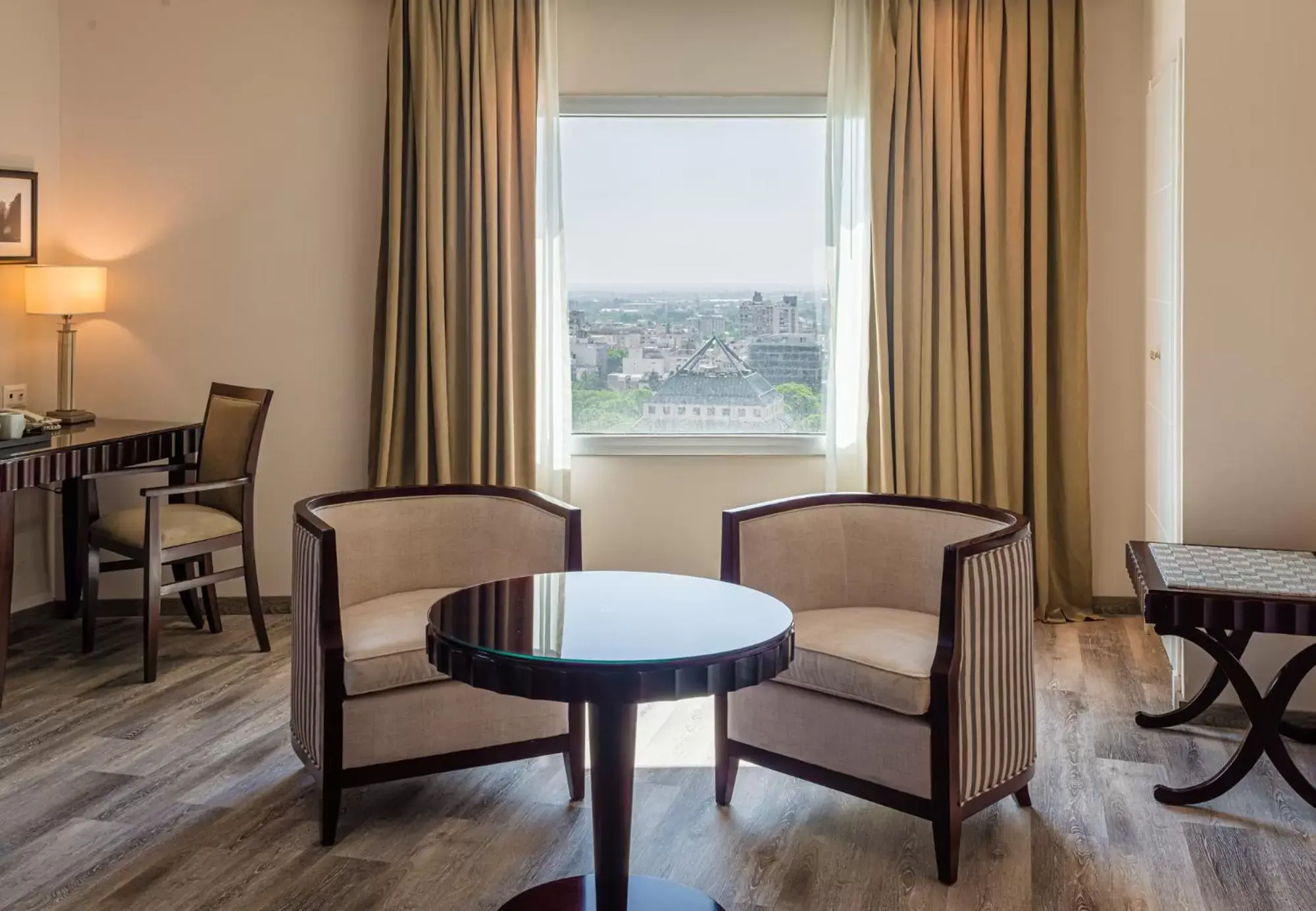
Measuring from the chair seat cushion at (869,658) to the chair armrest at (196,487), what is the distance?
7.60 ft

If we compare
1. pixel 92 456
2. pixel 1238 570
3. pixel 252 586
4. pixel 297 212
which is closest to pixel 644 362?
pixel 297 212

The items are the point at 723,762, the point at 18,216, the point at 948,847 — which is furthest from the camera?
the point at 18,216

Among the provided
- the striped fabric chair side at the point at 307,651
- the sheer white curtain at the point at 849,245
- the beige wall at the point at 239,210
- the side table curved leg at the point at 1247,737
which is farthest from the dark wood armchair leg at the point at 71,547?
the side table curved leg at the point at 1247,737

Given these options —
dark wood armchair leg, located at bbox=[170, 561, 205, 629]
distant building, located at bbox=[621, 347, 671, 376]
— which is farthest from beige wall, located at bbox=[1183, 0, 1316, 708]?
dark wood armchair leg, located at bbox=[170, 561, 205, 629]

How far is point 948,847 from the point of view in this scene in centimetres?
267

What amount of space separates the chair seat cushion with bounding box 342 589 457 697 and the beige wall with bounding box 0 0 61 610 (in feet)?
8.69

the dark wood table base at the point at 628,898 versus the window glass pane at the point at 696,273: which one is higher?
the window glass pane at the point at 696,273

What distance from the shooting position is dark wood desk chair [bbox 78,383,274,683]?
13.6ft

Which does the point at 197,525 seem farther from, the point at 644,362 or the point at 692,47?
the point at 692,47

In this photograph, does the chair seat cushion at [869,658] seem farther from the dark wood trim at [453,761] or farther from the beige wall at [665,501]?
the beige wall at [665,501]

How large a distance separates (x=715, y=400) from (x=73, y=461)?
8.28ft

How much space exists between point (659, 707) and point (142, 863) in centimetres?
169

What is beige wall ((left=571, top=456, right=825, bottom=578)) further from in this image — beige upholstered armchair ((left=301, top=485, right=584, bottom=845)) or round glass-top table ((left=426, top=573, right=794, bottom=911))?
round glass-top table ((left=426, top=573, right=794, bottom=911))

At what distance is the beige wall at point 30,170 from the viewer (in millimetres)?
4758
